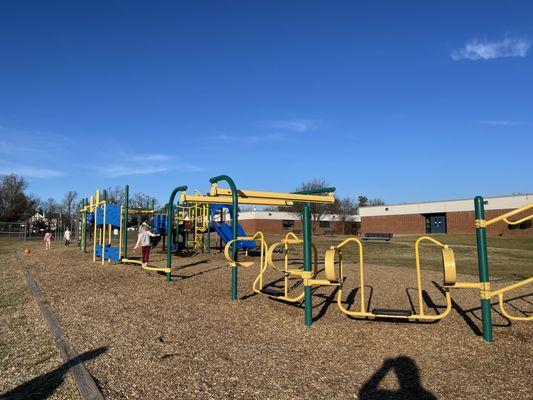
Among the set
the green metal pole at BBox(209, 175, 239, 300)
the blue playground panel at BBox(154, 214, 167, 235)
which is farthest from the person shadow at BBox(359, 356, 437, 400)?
the blue playground panel at BBox(154, 214, 167, 235)

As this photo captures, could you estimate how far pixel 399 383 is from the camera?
3814 mm

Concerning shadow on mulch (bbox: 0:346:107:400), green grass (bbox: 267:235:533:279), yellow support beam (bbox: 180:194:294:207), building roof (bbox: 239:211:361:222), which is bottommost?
green grass (bbox: 267:235:533:279)

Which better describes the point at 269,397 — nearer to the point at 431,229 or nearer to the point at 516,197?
the point at 516,197

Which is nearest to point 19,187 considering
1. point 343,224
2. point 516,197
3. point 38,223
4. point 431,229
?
point 38,223

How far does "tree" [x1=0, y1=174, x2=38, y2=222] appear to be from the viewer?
67.2 meters

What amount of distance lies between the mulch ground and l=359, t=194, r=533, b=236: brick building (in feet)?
127

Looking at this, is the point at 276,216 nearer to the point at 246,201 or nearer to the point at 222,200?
the point at 222,200

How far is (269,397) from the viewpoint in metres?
3.48

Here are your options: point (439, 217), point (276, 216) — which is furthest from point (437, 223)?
point (276, 216)

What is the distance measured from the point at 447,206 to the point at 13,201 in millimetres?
65061

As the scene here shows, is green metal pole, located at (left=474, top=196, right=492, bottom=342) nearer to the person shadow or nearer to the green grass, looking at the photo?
the person shadow

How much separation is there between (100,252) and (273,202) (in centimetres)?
807

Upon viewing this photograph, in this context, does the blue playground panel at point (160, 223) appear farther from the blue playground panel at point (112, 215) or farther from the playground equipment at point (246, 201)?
the playground equipment at point (246, 201)

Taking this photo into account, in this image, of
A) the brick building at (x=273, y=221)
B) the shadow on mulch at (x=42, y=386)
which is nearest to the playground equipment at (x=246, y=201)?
the shadow on mulch at (x=42, y=386)
